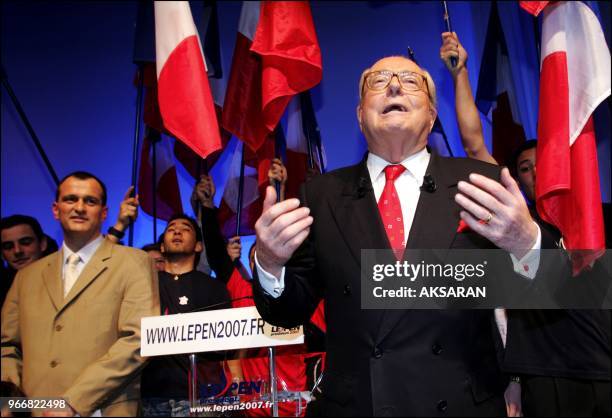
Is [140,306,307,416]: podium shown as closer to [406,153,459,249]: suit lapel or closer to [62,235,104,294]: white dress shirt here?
[62,235,104,294]: white dress shirt

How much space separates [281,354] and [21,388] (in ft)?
3.47

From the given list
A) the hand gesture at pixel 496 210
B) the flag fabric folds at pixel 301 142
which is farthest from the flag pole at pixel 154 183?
the hand gesture at pixel 496 210

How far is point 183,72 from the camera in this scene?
2.73 m

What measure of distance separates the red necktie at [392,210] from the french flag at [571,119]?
1170 millimetres

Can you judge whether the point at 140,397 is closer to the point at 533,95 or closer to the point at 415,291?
the point at 415,291

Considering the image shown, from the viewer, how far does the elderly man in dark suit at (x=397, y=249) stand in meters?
1.52

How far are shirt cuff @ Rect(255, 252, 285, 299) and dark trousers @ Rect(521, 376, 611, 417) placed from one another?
1.12 metres

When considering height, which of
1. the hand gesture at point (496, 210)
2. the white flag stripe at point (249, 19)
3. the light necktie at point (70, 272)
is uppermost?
the white flag stripe at point (249, 19)

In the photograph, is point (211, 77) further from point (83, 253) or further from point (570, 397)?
point (570, 397)

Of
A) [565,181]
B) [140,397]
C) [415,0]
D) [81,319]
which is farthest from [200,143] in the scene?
[415,0]

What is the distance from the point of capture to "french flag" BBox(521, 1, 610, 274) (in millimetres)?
2758

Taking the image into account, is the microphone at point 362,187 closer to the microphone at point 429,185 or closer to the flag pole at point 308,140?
the microphone at point 429,185

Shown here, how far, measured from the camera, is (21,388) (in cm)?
274

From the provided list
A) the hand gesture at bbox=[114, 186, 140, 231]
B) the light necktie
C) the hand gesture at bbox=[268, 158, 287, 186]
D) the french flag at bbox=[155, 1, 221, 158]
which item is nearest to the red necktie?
the french flag at bbox=[155, 1, 221, 158]
